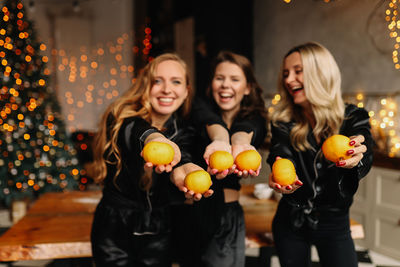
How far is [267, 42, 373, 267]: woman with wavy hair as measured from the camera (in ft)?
3.99

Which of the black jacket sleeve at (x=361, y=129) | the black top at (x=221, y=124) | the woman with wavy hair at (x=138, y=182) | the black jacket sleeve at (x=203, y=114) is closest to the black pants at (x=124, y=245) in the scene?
the woman with wavy hair at (x=138, y=182)

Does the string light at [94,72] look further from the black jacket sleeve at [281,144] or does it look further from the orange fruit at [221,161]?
the orange fruit at [221,161]

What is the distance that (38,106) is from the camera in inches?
144

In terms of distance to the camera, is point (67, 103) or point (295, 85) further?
point (67, 103)

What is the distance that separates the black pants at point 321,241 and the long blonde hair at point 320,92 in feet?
0.93

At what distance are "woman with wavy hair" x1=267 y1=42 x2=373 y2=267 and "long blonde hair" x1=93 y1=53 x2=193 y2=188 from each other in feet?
1.49

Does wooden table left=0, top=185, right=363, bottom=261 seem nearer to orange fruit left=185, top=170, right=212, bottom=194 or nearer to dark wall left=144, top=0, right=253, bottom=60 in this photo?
orange fruit left=185, top=170, right=212, bottom=194

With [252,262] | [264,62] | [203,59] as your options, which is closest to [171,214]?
[252,262]

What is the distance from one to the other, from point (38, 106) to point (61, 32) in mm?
3638

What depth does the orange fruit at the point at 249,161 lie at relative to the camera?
39.6 inches

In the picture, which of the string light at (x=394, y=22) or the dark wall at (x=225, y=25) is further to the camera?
the dark wall at (x=225, y=25)

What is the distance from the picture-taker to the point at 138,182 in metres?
1.25

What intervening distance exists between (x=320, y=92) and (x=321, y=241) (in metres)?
0.54

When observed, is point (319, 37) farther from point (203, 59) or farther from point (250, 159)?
point (203, 59)
